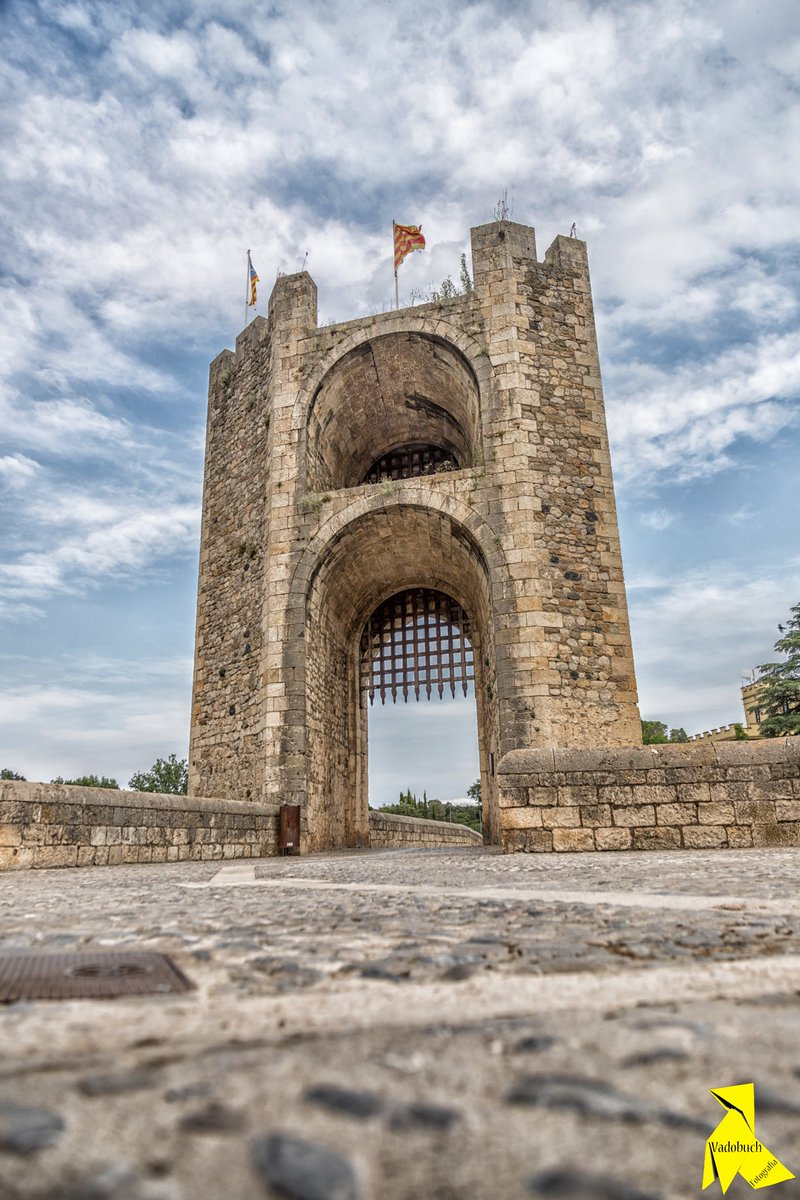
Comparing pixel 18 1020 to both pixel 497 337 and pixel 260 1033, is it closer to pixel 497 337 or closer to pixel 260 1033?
pixel 260 1033

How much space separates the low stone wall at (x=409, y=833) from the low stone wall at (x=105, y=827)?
20.6ft

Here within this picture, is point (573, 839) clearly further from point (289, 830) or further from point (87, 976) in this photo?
point (87, 976)

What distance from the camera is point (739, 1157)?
0.60 metres

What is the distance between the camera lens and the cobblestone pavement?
54 centimetres

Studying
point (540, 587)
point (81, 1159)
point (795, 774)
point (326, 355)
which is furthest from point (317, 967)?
point (326, 355)

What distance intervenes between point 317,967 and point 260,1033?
1.30 feet

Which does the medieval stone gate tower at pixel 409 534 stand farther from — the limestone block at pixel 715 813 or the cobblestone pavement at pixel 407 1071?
the cobblestone pavement at pixel 407 1071

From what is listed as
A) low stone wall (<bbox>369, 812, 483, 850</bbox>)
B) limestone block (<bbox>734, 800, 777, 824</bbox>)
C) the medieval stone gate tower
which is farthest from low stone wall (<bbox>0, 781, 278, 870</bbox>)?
low stone wall (<bbox>369, 812, 483, 850</bbox>)

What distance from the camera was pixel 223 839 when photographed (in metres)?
8.51

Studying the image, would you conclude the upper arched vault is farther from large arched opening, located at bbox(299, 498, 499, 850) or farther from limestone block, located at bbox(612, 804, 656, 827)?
limestone block, located at bbox(612, 804, 656, 827)

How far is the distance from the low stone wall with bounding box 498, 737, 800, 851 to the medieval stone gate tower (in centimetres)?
321

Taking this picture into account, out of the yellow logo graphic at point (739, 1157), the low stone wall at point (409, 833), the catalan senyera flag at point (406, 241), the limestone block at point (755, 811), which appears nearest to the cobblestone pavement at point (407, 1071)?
the yellow logo graphic at point (739, 1157)

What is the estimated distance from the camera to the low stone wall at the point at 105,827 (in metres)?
5.53

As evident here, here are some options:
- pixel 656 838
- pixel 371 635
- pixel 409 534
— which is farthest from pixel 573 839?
pixel 371 635
